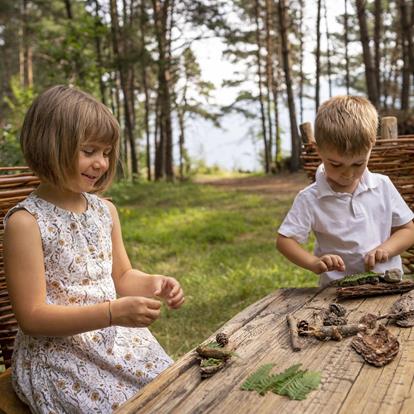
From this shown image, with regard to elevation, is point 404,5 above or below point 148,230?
above

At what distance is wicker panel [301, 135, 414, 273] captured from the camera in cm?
289

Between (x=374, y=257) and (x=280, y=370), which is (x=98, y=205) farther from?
(x=374, y=257)

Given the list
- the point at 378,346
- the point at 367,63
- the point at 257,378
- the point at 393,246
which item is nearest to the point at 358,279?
the point at 393,246

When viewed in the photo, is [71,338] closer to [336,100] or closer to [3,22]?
[336,100]

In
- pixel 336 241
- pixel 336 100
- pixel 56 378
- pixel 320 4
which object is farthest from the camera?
pixel 320 4

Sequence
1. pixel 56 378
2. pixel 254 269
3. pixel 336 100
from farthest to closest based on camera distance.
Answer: pixel 254 269, pixel 336 100, pixel 56 378

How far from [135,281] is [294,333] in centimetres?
63

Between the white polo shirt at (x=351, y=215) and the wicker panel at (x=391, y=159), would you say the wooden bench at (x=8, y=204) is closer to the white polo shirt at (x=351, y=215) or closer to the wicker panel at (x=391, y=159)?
the white polo shirt at (x=351, y=215)

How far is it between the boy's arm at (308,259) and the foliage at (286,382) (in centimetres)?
82

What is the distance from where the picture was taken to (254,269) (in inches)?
200

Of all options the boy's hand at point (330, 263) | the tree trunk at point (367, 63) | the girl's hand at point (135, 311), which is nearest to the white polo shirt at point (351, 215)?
the boy's hand at point (330, 263)

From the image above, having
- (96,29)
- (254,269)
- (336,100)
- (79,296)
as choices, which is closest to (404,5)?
(96,29)

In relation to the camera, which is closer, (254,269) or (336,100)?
(336,100)

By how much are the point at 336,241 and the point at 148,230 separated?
498 cm
